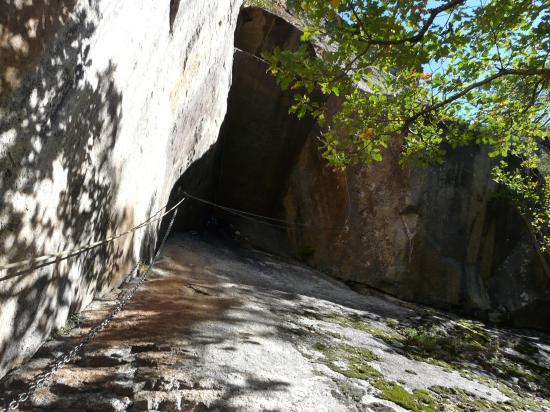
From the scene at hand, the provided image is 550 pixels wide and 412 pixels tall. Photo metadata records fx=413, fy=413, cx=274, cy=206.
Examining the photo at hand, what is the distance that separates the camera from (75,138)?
13.6 feet

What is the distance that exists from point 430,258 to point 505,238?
358 centimetres

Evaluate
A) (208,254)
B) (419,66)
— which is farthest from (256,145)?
(419,66)

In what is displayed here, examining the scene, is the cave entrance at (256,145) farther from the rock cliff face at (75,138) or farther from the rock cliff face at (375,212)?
the rock cliff face at (75,138)

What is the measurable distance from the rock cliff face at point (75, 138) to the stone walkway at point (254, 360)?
21.8 inches

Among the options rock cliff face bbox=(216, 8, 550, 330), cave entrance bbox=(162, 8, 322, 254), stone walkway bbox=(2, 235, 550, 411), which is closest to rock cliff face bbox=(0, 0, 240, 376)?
stone walkway bbox=(2, 235, 550, 411)

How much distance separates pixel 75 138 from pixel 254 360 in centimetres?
299

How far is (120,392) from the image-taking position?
3.52 meters

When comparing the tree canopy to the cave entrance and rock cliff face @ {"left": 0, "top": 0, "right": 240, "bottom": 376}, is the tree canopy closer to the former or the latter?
rock cliff face @ {"left": 0, "top": 0, "right": 240, "bottom": 376}

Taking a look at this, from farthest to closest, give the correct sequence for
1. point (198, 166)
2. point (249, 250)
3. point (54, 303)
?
point (249, 250) → point (198, 166) → point (54, 303)

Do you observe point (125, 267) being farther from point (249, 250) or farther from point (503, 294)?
point (503, 294)

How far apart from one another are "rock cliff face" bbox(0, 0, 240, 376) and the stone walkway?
1.82ft

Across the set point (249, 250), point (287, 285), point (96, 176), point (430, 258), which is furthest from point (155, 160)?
point (430, 258)

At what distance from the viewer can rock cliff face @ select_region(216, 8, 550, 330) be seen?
1405 cm

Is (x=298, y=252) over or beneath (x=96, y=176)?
beneath
